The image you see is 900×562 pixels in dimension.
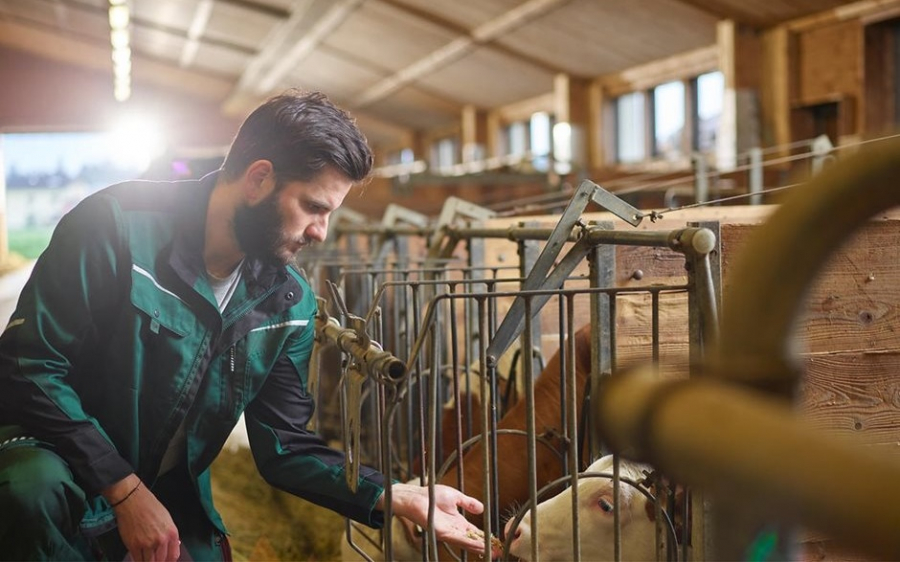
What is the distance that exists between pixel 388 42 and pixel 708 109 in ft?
15.5

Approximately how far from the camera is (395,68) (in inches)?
571

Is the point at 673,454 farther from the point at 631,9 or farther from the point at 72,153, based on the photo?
the point at 72,153

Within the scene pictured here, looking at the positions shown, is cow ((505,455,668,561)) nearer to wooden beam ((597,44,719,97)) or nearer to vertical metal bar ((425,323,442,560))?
vertical metal bar ((425,323,442,560))

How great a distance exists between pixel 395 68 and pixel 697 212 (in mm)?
11359

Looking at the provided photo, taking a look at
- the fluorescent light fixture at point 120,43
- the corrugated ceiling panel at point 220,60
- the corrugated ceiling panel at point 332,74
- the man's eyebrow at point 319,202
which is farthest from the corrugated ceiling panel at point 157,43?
the man's eyebrow at point 319,202

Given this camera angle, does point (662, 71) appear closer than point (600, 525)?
No

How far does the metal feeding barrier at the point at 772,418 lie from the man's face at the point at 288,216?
4.59 feet

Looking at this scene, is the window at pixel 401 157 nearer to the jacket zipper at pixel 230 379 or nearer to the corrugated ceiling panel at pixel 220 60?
the corrugated ceiling panel at pixel 220 60

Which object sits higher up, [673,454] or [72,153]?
[72,153]

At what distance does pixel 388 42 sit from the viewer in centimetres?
1301

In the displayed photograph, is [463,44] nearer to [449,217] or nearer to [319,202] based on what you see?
[449,217]

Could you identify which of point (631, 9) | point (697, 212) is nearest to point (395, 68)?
point (631, 9)

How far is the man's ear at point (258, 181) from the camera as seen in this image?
188cm

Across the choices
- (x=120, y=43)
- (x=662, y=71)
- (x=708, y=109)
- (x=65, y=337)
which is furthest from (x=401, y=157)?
(x=65, y=337)
